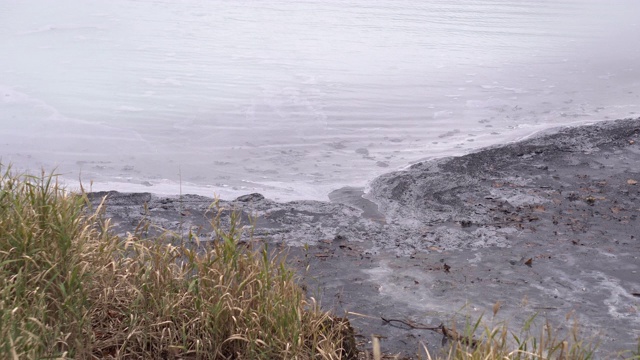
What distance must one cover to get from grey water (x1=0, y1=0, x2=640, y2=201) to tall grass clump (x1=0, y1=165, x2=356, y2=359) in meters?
1.68

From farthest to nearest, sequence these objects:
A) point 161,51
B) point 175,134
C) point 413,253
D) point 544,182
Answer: point 161,51
point 175,134
point 544,182
point 413,253

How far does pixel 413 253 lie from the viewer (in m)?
5.32

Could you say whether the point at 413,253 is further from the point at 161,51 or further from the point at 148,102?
the point at 161,51

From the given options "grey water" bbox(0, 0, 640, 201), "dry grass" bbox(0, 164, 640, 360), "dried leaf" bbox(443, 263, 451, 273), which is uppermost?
"grey water" bbox(0, 0, 640, 201)

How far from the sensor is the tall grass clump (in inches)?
141

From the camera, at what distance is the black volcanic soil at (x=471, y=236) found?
4543mm

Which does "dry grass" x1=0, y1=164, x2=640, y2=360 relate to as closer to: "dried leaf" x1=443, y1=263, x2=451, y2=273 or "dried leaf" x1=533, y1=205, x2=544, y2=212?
"dried leaf" x1=443, y1=263, x2=451, y2=273

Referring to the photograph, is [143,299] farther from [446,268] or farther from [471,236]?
[471,236]

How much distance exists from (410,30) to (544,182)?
7.40 m

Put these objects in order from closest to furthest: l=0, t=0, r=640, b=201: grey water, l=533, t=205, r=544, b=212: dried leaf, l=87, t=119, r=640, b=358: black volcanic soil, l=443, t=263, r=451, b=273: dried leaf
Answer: l=87, t=119, r=640, b=358: black volcanic soil, l=443, t=263, r=451, b=273: dried leaf, l=533, t=205, r=544, b=212: dried leaf, l=0, t=0, r=640, b=201: grey water

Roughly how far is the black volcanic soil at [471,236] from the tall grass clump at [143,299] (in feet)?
1.21

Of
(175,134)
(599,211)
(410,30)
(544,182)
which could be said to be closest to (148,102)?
(175,134)

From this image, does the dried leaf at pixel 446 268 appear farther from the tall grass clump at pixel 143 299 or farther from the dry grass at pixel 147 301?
the tall grass clump at pixel 143 299

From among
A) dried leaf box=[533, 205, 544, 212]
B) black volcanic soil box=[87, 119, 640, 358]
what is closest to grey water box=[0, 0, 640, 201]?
black volcanic soil box=[87, 119, 640, 358]
